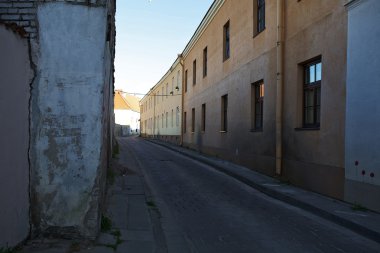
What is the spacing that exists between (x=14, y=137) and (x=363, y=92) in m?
6.21

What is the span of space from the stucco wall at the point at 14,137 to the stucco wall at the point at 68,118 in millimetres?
194

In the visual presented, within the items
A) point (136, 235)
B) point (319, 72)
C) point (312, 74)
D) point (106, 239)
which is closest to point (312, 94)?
point (312, 74)

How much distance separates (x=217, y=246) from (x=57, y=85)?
3.03 m

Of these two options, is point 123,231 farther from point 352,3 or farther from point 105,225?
point 352,3

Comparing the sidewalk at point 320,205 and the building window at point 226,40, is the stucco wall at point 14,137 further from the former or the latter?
the building window at point 226,40

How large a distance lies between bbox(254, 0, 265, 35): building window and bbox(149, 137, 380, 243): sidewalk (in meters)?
4.84

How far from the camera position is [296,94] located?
11352mm

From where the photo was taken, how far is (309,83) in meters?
11.0

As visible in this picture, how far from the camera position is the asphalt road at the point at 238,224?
616cm

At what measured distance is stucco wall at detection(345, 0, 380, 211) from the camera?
26.0 feet

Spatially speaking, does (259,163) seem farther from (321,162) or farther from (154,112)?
(154,112)

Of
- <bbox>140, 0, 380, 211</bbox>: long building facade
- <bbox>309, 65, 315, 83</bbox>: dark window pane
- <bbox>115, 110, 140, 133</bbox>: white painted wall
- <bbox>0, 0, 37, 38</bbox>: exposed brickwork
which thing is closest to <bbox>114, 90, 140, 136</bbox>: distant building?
<bbox>115, 110, 140, 133</bbox>: white painted wall

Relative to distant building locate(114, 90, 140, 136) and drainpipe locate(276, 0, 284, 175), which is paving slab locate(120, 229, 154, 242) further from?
distant building locate(114, 90, 140, 136)

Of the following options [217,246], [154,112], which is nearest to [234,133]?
[217,246]
